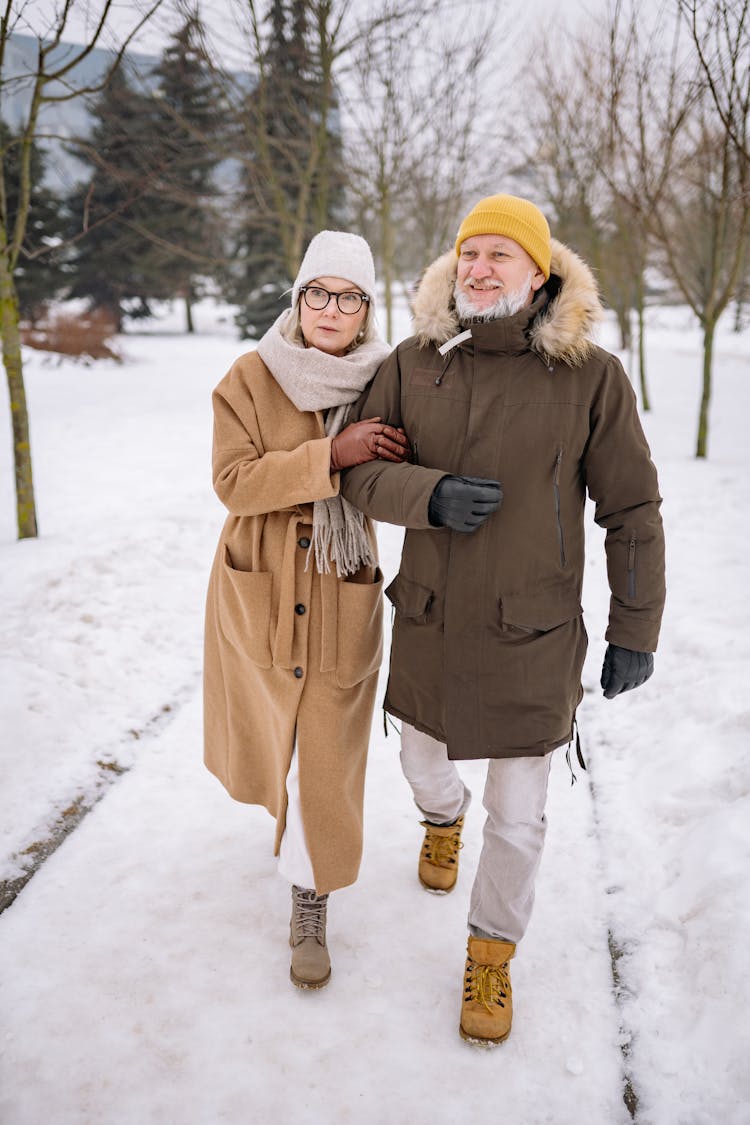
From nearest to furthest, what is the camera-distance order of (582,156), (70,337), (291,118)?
(291,118) → (582,156) → (70,337)

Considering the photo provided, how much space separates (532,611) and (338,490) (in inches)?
24.2

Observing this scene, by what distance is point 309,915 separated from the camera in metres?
2.23

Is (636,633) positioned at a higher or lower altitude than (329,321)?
lower

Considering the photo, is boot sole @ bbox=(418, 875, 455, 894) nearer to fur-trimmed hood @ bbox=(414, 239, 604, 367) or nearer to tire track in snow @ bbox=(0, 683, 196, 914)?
tire track in snow @ bbox=(0, 683, 196, 914)

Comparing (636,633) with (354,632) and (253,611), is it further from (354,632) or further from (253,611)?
(253,611)

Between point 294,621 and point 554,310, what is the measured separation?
1107 mm

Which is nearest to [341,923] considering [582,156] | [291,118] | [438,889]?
[438,889]

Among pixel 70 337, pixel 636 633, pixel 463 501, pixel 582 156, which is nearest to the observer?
pixel 463 501

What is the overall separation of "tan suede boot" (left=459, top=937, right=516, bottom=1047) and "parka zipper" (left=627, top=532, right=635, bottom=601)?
1036mm

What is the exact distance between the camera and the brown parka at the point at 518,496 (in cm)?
194

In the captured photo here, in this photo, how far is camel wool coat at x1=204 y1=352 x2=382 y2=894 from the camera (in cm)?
214

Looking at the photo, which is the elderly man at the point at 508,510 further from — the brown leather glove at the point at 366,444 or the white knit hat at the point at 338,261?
the white knit hat at the point at 338,261

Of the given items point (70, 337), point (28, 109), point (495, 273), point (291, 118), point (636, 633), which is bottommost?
point (636, 633)

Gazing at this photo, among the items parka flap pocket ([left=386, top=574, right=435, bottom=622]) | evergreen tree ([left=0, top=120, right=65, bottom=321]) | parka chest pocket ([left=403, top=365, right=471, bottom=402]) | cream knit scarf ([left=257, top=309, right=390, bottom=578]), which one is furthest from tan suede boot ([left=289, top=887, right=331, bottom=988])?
Answer: evergreen tree ([left=0, top=120, right=65, bottom=321])
